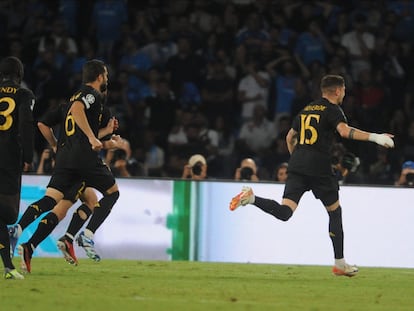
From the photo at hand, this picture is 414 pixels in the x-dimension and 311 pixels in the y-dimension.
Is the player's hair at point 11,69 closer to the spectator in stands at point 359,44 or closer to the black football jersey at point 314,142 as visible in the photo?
the black football jersey at point 314,142

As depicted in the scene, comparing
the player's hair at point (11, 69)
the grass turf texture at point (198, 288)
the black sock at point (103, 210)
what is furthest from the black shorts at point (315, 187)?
the player's hair at point (11, 69)

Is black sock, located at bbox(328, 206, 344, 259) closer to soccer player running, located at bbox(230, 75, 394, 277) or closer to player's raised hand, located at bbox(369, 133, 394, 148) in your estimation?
soccer player running, located at bbox(230, 75, 394, 277)

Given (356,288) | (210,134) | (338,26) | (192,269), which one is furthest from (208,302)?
(338,26)

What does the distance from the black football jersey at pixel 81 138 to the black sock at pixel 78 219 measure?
0.92m

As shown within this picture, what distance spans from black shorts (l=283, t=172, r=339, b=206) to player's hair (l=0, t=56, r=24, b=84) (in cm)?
342

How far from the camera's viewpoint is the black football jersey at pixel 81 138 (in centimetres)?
1223

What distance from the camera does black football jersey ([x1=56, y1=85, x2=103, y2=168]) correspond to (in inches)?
481

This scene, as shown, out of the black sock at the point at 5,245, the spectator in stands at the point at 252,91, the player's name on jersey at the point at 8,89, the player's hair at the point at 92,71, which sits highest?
the spectator in stands at the point at 252,91

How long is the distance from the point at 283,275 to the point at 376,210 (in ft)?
10.5

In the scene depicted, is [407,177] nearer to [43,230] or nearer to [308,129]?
[308,129]

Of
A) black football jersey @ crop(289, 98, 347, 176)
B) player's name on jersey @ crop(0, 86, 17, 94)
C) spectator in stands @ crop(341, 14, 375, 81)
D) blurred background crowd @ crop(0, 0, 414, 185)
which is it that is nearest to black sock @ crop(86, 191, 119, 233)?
player's name on jersey @ crop(0, 86, 17, 94)

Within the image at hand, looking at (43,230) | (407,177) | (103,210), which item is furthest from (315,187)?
(407,177)

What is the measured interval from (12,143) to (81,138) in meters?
1.09

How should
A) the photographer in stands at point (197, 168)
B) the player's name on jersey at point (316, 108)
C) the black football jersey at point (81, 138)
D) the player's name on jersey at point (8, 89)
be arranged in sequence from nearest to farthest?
the player's name on jersey at point (8, 89) → the black football jersey at point (81, 138) → the player's name on jersey at point (316, 108) → the photographer in stands at point (197, 168)
